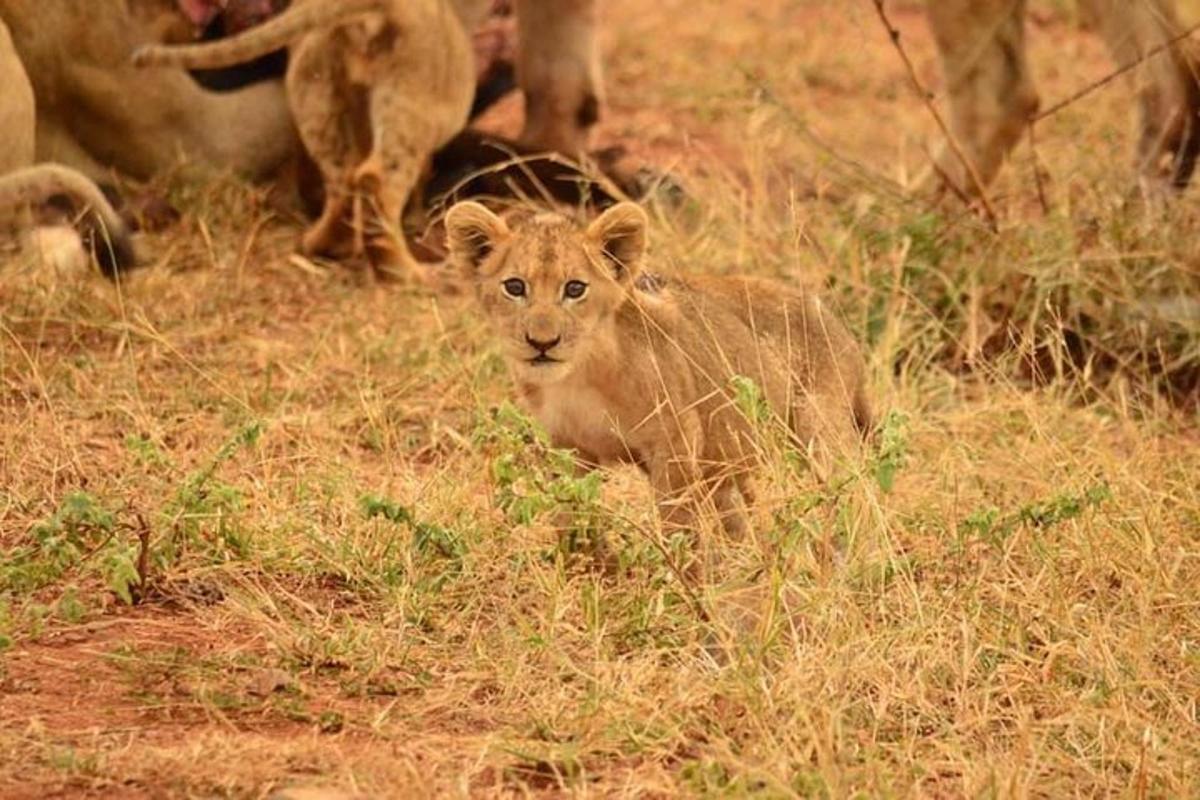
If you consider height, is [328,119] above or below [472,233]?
below

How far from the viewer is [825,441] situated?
4840mm

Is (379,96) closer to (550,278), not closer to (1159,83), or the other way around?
(1159,83)

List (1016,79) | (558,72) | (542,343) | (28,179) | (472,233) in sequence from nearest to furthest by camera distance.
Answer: (542,343)
(472,233)
(28,179)
(1016,79)
(558,72)

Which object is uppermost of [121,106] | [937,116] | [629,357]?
[629,357]

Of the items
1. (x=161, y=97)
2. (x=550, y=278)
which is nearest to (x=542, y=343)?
(x=550, y=278)

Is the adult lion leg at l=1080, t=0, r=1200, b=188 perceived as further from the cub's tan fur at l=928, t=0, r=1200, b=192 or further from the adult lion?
the adult lion

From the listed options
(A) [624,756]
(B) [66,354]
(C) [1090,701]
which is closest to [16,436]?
(B) [66,354]

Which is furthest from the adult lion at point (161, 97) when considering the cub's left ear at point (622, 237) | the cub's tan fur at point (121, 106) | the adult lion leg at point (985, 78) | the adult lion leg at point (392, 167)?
the cub's left ear at point (622, 237)

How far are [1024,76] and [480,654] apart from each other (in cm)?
365

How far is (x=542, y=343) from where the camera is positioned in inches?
Answer: 173

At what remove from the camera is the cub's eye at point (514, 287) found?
14.7 ft

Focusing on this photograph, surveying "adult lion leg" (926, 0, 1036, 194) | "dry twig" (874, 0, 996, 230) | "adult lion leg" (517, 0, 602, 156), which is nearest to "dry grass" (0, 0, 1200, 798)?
"dry twig" (874, 0, 996, 230)

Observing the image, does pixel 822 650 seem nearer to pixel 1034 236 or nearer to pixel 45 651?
pixel 45 651

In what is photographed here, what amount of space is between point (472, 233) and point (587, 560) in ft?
2.05
